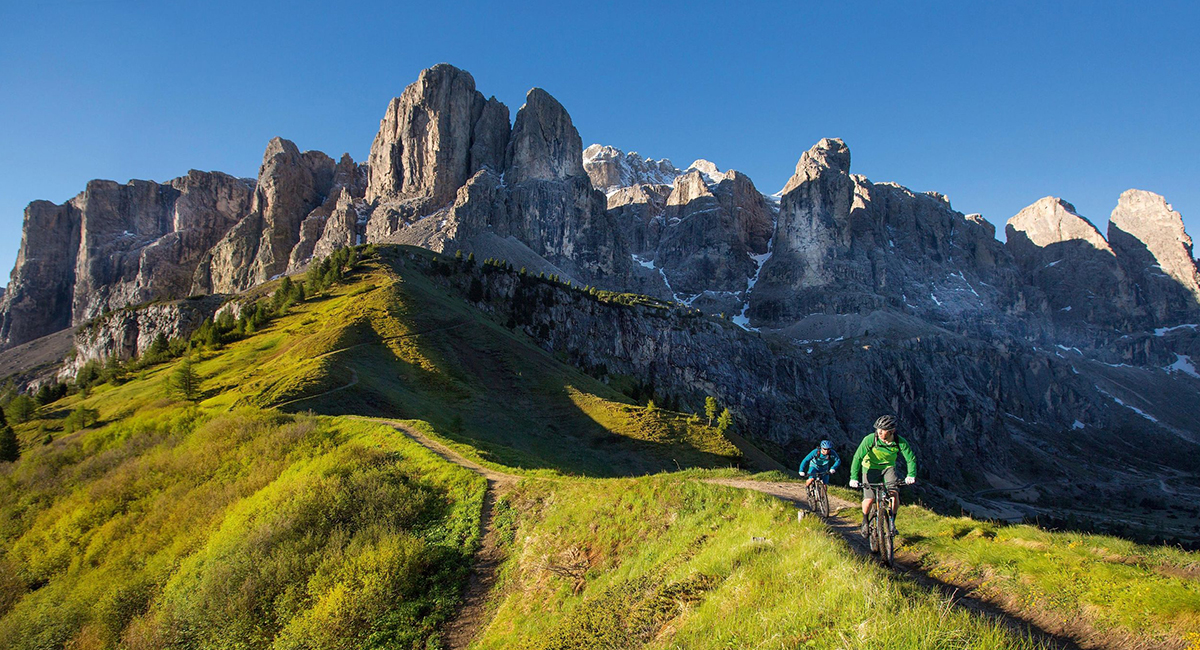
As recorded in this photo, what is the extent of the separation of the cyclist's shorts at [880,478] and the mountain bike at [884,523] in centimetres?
8

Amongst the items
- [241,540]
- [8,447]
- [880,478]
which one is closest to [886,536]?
[880,478]

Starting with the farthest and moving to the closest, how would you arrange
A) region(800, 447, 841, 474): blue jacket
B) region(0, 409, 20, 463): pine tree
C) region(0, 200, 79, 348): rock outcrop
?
1. region(0, 200, 79, 348): rock outcrop
2. region(0, 409, 20, 463): pine tree
3. region(800, 447, 841, 474): blue jacket

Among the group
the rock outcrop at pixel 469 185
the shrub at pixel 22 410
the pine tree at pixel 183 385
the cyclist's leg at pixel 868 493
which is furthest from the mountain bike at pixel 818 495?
the rock outcrop at pixel 469 185

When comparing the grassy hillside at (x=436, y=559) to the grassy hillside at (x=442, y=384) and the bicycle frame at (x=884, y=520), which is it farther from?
the grassy hillside at (x=442, y=384)

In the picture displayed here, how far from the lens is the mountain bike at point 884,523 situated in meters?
9.14

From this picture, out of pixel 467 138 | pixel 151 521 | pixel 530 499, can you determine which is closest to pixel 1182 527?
pixel 530 499

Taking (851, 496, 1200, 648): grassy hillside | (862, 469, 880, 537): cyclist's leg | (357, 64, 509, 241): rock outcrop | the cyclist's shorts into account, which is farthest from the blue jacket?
(357, 64, 509, 241): rock outcrop

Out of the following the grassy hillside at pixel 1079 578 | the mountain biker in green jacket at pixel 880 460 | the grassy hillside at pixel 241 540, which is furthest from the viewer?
the grassy hillside at pixel 241 540

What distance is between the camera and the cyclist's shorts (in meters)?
9.52

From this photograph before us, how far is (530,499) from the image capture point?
1520 centimetres

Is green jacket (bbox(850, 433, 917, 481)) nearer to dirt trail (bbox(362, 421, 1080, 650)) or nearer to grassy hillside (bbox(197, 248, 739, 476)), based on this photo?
dirt trail (bbox(362, 421, 1080, 650))

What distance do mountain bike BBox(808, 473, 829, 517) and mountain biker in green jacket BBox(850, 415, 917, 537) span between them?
384 centimetres

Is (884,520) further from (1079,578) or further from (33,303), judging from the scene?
(33,303)

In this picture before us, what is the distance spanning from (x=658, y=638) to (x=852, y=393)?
17906 cm
